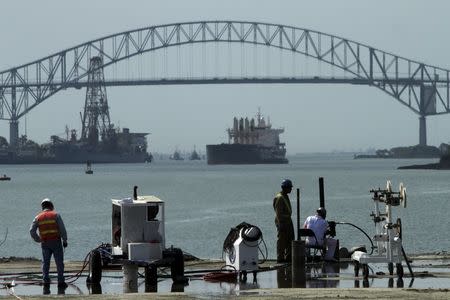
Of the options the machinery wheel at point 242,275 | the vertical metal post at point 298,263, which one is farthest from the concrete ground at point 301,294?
the machinery wheel at point 242,275

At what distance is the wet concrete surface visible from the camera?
768 inches

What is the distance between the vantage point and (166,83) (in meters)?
183

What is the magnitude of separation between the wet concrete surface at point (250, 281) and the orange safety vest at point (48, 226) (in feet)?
2.36

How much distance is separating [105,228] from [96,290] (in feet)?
116

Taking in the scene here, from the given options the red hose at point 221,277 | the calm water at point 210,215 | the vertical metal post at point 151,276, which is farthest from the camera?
the calm water at point 210,215

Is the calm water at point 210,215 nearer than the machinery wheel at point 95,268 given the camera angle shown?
No

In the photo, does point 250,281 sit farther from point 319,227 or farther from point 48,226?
point 48,226

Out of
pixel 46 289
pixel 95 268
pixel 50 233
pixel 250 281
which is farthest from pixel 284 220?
pixel 46 289

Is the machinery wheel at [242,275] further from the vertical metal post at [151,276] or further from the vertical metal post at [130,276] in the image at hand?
the vertical metal post at [130,276]

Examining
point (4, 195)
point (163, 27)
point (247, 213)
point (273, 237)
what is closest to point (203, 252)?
point (273, 237)

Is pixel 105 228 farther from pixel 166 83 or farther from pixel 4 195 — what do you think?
pixel 166 83

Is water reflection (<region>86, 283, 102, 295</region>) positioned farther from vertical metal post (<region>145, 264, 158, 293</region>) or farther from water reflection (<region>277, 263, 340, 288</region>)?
water reflection (<region>277, 263, 340, 288</region>)

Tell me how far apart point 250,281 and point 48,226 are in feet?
10.00

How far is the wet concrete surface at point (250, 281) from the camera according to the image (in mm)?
19516
